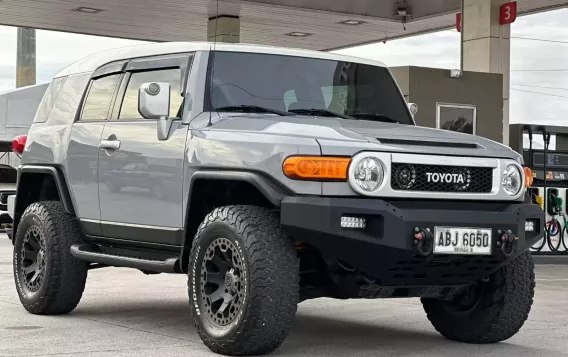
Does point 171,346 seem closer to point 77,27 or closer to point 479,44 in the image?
point 479,44

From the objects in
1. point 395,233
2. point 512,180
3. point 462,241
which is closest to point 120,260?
point 395,233

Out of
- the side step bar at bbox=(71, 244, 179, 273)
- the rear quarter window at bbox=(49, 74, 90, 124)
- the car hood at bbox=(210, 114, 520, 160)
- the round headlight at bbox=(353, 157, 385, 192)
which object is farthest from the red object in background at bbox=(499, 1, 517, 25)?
the round headlight at bbox=(353, 157, 385, 192)

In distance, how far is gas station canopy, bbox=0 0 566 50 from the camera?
1067 inches

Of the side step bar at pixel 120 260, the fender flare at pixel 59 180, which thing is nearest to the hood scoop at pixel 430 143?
the side step bar at pixel 120 260

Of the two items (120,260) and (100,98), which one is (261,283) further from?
(100,98)

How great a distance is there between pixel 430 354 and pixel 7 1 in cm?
2248

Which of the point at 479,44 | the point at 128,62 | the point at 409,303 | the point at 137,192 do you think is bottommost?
the point at 409,303

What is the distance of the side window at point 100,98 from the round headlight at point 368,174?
8.19 feet

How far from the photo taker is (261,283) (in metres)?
6.10

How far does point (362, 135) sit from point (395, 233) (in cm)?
66

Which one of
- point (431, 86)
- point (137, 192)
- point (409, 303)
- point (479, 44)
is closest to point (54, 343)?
point (137, 192)

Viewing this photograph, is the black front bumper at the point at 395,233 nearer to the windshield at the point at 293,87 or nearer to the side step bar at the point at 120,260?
the side step bar at the point at 120,260

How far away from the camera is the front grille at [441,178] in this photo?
6262 millimetres

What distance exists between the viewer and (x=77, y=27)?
31391 mm
